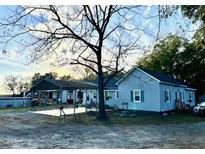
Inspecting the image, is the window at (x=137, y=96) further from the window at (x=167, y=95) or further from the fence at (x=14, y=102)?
the fence at (x=14, y=102)

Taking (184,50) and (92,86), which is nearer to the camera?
(92,86)

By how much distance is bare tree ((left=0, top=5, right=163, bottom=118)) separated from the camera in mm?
10031

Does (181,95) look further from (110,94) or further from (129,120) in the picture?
(129,120)

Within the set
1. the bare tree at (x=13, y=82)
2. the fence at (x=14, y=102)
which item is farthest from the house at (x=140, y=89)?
the fence at (x=14, y=102)

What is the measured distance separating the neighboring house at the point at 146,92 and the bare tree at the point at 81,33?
3.11 metres

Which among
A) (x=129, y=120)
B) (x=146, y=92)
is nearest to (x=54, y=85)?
(x=129, y=120)

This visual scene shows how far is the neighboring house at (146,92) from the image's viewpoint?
17156 mm

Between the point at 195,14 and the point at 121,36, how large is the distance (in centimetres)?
573

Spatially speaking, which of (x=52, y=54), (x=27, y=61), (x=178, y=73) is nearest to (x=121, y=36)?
(x=52, y=54)

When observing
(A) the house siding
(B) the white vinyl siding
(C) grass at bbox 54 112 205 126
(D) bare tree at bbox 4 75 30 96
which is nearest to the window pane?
(A) the house siding

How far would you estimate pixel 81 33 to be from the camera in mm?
12609

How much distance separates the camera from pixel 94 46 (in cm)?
1370

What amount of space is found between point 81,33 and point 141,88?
655cm
